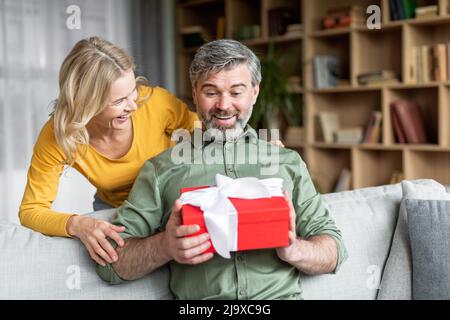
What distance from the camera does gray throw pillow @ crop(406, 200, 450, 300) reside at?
155 centimetres

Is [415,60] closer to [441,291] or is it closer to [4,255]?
[441,291]

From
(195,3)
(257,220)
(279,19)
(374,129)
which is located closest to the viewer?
(257,220)

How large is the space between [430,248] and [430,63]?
2103 millimetres

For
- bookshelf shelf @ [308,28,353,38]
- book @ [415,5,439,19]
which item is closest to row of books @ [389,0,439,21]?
book @ [415,5,439,19]

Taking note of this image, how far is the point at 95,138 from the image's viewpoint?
1.82 meters

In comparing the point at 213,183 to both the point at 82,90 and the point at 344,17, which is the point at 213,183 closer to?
the point at 82,90

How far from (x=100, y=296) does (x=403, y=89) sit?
2.77 metres

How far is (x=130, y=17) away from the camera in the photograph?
446cm

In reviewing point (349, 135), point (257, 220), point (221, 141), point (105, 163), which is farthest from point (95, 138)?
point (349, 135)

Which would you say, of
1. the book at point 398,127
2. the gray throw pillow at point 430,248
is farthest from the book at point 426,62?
the gray throw pillow at point 430,248

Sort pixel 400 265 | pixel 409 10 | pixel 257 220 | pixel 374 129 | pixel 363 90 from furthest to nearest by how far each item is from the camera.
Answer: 1. pixel 363 90
2. pixel 374 129
3. pixel 409 10
4. pixel 400 265
5. pixel 257 220

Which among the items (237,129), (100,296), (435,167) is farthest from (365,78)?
(100,296)

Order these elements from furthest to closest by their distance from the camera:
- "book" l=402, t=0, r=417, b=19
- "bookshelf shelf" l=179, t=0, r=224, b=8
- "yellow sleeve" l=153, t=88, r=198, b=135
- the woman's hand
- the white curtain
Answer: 1. "bookshelf shelf" l=179, t=0, r=224, b=8
2. the white curtain
3. "book" l=402, t=0, r=417, b=19
4. "yellow sleeve" l=153, t=88, r=198, b=135
5. the woman's hand

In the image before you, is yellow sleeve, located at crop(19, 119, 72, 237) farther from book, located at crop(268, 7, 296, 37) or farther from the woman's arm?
book, located at crop(268, 7, 296, 37)
